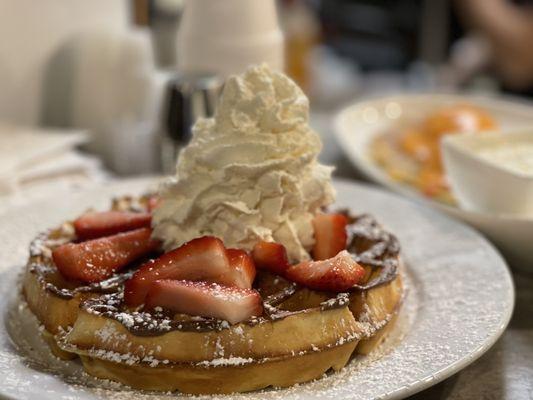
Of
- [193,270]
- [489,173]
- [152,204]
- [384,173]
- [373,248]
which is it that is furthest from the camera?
[384,173]

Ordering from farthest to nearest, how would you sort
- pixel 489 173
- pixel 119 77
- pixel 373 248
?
pixel 119 77
pixel 489 173
pixel 373 248

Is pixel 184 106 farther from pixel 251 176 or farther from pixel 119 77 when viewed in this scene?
pixel 251 176

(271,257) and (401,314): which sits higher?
(271,257)

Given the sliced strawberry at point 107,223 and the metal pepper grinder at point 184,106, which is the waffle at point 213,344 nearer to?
the sliced strawberry at point 107,223

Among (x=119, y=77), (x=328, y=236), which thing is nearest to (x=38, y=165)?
(x=119, y=77)

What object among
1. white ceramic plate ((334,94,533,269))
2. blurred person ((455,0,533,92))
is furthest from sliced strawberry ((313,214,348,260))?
blurred person ((455,0,533,92))

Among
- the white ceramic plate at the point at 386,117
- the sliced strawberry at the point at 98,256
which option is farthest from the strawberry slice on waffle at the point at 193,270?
the white ceramic plate at the point at 386,117
